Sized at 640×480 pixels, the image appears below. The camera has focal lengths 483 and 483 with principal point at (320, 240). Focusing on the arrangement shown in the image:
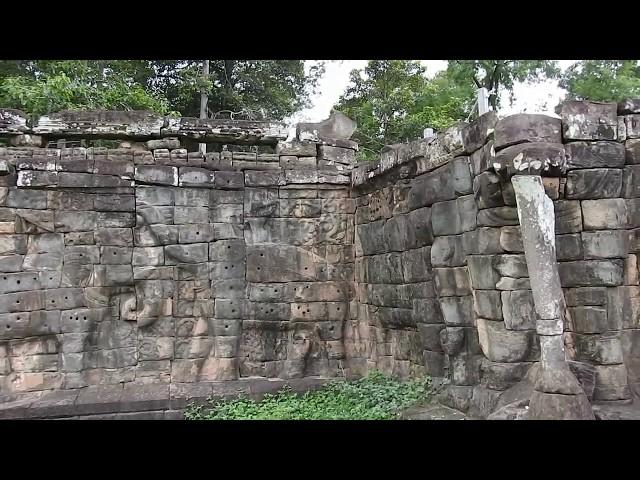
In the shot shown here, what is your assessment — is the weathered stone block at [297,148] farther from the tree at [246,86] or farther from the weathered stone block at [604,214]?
the tree at [246,86]

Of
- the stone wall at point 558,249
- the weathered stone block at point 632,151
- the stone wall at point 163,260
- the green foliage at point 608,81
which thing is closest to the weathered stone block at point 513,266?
the stone wall at point 558,249

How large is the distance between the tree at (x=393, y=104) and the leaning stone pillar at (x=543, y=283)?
1120cm

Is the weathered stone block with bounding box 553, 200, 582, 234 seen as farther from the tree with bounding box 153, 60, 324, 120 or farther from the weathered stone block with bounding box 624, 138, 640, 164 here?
the tree with bounding box 153, 60, 324, 120

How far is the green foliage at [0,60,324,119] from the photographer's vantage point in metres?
9.65

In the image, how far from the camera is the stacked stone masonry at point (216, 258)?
17.9ft

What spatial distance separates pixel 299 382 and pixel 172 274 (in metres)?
2.17

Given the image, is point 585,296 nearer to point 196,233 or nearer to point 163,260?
point 196,233

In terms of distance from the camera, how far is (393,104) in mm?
15172

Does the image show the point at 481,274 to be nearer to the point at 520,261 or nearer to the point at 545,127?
the point at 520,261

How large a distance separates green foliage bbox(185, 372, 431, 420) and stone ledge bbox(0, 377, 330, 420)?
0.51ft

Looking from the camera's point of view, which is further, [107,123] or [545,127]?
[107,123]

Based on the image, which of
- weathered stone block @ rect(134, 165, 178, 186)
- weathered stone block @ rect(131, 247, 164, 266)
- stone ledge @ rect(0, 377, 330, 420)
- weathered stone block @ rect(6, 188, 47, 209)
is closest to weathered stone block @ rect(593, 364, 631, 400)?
stone ledge @ rect(0, 377, 330, 420)

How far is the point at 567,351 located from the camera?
3924 millimetres

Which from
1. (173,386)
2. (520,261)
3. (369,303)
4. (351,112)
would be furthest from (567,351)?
(351,112)
